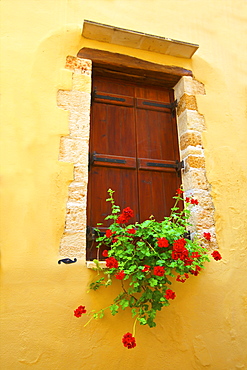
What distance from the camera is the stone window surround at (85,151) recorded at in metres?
2.44

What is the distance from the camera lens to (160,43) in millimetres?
3131

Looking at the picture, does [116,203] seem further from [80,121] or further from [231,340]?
[231,340]

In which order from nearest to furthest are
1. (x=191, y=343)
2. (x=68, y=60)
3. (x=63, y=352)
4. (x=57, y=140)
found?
(x=63, y=352) → (x=191, y=343) → (x=57, y=140) → (x=68, y=60)

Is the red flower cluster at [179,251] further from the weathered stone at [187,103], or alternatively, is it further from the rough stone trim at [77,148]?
the weathered stone at [187,103]

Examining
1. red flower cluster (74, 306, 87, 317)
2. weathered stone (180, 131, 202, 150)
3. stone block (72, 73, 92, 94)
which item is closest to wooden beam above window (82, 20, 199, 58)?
stone block (72, 73, 92, 94)

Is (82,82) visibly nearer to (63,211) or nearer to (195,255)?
(63,211)

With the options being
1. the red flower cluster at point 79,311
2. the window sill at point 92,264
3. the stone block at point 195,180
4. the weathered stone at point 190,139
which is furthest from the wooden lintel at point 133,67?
the red flower cluster at point 79,311

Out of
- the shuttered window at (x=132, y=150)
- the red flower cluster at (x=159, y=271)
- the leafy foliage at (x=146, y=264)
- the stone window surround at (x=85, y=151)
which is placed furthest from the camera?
the shuttered window at (x=132, y=150)

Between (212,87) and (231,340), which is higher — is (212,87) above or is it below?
above

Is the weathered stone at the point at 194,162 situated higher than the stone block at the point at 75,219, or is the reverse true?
the weathered stone at the point at 194,162

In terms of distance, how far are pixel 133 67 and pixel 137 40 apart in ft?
0.84

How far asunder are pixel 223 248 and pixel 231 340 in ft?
2.22

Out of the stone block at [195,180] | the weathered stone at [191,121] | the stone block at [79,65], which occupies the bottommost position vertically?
the stone block at [195,180]

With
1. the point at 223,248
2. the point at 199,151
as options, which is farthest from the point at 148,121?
the point at 223,248
